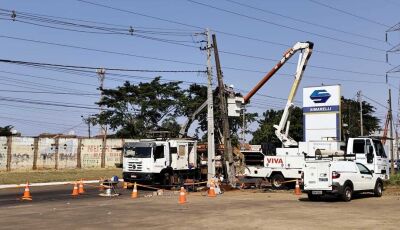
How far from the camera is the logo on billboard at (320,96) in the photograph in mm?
37550

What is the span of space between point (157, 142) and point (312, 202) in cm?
1290

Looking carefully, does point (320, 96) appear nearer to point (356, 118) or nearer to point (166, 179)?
point (166, 179)

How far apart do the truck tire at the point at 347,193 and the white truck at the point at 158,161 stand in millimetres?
12856

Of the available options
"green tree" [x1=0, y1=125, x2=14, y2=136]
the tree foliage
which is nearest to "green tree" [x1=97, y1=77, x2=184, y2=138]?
the tree foliage

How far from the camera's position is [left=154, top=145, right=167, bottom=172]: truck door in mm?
31594

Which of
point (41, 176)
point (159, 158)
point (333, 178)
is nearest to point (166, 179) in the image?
point (159, 158)

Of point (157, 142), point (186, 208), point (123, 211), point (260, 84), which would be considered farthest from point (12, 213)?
point (260, 84)

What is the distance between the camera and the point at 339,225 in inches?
550

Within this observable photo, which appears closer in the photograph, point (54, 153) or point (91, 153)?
point (54, 153)

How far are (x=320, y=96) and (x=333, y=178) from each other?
17.1 meters

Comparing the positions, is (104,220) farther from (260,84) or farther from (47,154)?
(47,154)

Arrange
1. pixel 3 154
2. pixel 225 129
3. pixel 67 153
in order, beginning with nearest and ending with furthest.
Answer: pixel 225 129, pixel 3 154, pixel 67 153

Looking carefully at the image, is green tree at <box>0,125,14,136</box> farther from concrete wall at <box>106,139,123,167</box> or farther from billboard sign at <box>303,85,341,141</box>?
billboard sign at <box>303,85,341,141</box>

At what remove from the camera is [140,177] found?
31766 mm
